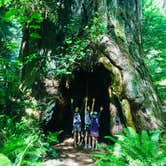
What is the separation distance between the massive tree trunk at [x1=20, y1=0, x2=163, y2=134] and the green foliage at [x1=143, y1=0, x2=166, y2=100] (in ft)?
18.2

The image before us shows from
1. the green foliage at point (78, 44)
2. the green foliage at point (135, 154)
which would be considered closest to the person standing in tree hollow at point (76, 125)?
the green foliage at point (78, 44)

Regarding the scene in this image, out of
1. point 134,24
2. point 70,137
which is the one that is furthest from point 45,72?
point 134,24

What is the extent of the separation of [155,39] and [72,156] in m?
9.35

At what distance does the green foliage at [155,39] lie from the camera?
15.2 m

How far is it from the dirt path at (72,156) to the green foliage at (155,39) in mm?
7152

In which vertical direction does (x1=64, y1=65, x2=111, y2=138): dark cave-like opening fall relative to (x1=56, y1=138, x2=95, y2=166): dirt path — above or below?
above

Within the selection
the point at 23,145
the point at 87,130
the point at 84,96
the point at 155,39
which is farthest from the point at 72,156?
the point at 155,39

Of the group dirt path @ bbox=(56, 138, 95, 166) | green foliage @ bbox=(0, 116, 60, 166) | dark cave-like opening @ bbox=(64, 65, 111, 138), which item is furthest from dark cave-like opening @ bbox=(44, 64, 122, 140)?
green foliage @ bbox=(0, 116, 60, 166)

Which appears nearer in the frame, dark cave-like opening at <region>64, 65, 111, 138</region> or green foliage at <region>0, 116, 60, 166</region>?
green foliage at <region>0, 116, 60, 166</region>

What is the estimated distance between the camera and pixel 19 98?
321 inches

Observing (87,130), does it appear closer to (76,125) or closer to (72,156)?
(76,125)

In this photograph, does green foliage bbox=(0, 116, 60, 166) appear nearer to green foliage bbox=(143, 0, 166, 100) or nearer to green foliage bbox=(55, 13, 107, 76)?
green foliage bbox=(55, 13, 107, 76)

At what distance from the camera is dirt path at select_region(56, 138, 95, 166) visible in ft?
25.3

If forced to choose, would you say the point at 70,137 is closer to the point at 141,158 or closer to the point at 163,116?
the point at 163,116
